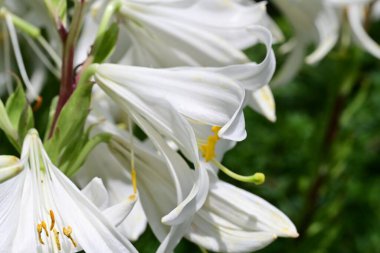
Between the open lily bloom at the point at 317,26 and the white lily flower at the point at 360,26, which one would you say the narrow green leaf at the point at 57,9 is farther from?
the white lily flower at the point at 360,26

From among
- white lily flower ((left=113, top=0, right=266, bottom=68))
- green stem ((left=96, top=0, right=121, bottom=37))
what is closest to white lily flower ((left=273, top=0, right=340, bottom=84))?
white lily flower ((left=113, top=0, right=266, bottom=68))

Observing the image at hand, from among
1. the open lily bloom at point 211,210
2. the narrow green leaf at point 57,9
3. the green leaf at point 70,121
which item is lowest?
the open lily bloom at point 211,210

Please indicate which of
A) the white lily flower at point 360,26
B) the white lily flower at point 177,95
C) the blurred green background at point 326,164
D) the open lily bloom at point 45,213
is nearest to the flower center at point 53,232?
the open lily bloom at point 45,213

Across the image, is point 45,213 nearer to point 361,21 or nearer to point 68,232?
point 68,232

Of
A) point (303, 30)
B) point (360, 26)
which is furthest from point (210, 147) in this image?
point (360, 26)

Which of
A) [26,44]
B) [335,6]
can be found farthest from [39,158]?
[335,6]

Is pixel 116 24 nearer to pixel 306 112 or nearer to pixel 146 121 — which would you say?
pixel 146 121
